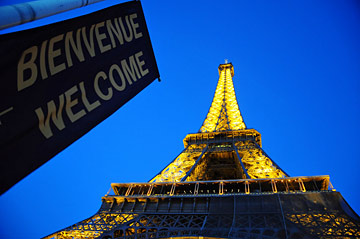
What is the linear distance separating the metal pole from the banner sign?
1.08ft

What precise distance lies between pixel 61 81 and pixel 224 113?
31802 millimetres

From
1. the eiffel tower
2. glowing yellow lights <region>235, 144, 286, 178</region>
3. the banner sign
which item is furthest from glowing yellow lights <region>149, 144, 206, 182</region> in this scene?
the banner sign

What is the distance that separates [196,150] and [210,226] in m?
13.6

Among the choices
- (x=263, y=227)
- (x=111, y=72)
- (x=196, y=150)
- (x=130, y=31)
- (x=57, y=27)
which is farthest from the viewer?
(x=196, y=150)

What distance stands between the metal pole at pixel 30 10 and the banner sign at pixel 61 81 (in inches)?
13.0

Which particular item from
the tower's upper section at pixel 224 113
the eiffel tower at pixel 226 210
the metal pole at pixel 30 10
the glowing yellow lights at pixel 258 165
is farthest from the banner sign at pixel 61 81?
the tower's upper section at pixel 224 113

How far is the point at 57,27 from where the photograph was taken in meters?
4.65

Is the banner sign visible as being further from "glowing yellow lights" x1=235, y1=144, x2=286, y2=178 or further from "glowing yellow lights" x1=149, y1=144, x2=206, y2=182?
"glowing yellow lights" x1=235, y1=144, x2=286, y2=178

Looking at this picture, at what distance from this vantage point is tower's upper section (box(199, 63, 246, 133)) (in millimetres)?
31234

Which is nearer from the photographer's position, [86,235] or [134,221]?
[86,235]

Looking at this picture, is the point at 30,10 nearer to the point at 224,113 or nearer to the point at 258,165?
the point at 258,165

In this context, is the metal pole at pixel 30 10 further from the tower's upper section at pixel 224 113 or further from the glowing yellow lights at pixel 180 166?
the tower's upper section at pixel 224 113

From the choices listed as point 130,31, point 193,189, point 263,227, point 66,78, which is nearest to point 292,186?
point 263,227

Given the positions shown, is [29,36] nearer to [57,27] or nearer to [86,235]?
[57,27]
